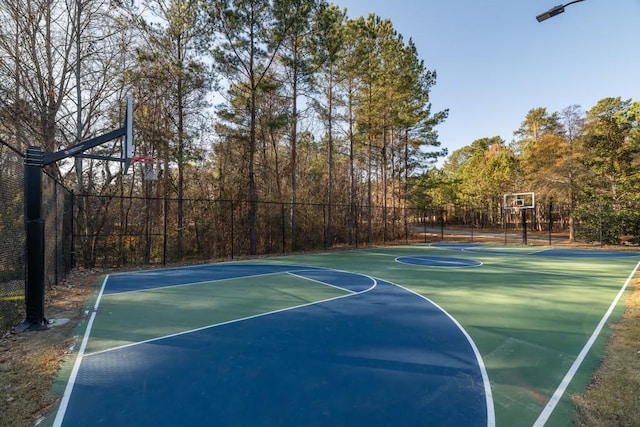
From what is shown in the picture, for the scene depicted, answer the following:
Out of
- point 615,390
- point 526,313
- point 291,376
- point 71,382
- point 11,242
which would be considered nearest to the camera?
point 615,390

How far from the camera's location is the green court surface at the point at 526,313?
3029mm

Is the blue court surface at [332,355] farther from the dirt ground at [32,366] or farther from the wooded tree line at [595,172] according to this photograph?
the wooded tree line at [595,172]

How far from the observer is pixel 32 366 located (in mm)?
3455

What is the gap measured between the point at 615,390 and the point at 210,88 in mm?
14482

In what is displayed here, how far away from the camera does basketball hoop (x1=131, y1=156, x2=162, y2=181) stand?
25.7ft

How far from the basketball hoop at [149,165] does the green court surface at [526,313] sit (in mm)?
5261

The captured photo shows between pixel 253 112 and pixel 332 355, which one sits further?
pixel 253 112

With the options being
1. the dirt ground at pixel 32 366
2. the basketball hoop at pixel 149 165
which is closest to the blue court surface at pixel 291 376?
the dirt ground at pixel 32 366

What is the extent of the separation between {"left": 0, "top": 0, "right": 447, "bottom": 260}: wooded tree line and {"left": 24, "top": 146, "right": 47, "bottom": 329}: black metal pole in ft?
24.4

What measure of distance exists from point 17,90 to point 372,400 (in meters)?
12.8

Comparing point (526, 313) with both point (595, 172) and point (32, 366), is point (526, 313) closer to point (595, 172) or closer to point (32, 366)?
point (32, 366)

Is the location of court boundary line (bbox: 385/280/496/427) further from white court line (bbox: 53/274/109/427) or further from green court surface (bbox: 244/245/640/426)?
white court line (bbox: 53/274/109/427)

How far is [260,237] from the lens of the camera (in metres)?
15.6

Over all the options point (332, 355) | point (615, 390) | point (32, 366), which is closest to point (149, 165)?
point (32, 366)
